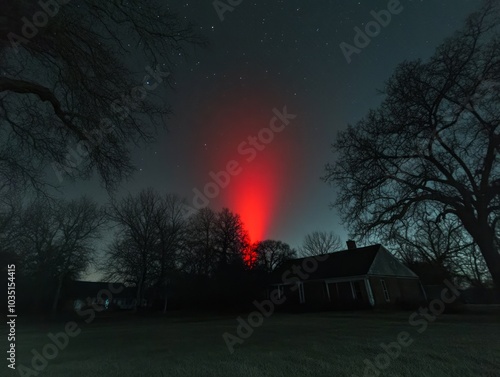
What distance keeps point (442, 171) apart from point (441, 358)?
44.8 feet

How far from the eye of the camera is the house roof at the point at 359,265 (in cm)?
2998

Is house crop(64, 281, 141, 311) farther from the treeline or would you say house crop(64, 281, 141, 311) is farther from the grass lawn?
the grass lawn

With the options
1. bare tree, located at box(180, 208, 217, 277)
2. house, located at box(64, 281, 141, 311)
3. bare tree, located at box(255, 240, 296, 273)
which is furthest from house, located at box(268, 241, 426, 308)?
house, located at box(64, 281, 141, 311)

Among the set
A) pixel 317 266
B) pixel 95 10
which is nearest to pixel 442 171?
pixel 95 10

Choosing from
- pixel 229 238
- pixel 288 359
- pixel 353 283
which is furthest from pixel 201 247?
pixel 288 359

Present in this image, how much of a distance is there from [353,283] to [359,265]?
6.99ft

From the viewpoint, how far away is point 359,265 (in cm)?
3062

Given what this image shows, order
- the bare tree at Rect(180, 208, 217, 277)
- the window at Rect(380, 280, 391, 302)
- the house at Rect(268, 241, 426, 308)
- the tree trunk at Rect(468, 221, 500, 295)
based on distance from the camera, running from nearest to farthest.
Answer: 1. the tree trunk at Rect(468, 221, 500, 295)
2. the house at Rect(268, 241, 426, 308)
3. the window at Rect(380, 280, 391, 302)
4. the bare tree at Rect(180, 208, 217, 277)

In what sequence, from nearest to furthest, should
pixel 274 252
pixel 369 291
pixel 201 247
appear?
1. pixel 369 291
2. pixel 201 247
3. pixel 274 252

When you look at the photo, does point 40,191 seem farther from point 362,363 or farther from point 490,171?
point 490,171

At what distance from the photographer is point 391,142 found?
17281 millimetres

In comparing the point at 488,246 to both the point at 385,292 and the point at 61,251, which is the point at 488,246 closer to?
the point at 385,292

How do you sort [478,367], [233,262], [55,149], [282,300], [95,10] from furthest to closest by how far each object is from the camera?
[233,262] < [282,300] < [55,149] < [95,10] < [478,367]

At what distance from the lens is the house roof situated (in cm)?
2998
